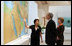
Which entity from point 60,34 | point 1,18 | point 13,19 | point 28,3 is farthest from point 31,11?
point 60,34

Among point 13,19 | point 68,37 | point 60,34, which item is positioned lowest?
point 68,37

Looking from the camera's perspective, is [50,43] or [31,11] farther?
[31,11]

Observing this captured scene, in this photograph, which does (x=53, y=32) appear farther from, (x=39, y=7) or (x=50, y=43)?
(x=39, y=7)

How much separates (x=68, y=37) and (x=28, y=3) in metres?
4.04

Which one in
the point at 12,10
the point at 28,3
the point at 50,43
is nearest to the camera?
the point at 50,43

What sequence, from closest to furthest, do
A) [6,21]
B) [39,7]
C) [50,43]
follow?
[50,43], [6,21], [39,7]

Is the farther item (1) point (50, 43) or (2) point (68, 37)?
(2) point (68, 37)

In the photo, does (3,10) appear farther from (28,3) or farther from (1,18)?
(28,3)

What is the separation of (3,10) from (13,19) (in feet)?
4.73

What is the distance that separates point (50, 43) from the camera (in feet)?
14.3

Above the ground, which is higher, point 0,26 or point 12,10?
point 12,10

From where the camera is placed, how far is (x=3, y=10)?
563cm

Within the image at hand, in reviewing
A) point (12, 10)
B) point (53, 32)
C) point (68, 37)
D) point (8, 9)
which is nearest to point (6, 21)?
point (8, 9)

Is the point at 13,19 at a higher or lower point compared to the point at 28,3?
lower
